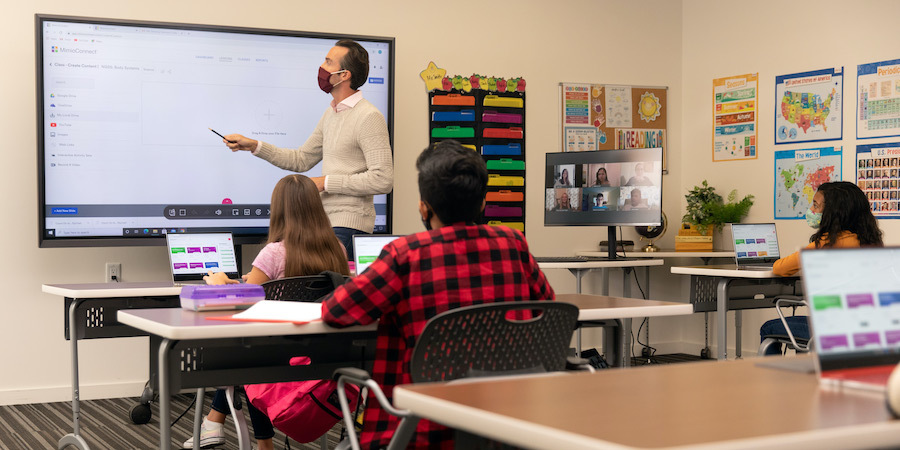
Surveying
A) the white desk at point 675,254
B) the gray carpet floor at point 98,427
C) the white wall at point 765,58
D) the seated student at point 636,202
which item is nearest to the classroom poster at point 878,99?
the white wall at point 765,58

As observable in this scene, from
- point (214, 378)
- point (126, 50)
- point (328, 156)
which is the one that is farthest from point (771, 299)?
point (126, 50)

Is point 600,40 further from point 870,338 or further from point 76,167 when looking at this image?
point 870,338

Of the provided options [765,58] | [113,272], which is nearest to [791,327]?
[765,58]

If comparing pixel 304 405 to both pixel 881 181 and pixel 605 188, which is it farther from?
pixel 881 181

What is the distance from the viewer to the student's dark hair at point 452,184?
200 cm

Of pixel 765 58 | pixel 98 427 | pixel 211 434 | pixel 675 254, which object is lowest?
pixel 98 427

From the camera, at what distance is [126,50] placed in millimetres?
4598

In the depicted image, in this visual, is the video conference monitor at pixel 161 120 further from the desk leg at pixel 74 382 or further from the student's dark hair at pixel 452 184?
the student's dark hair at pixel 452 184

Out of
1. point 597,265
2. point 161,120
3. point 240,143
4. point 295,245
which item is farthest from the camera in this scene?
point 597,265

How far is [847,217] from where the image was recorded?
4047 mm

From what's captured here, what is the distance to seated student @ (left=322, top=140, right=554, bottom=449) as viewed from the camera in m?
1.89

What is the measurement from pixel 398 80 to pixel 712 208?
2.25m

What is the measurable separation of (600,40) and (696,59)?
76 cm

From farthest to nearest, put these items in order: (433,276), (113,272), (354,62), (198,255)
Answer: (113,272)
(354,62)
(198,255)
(433,276)
